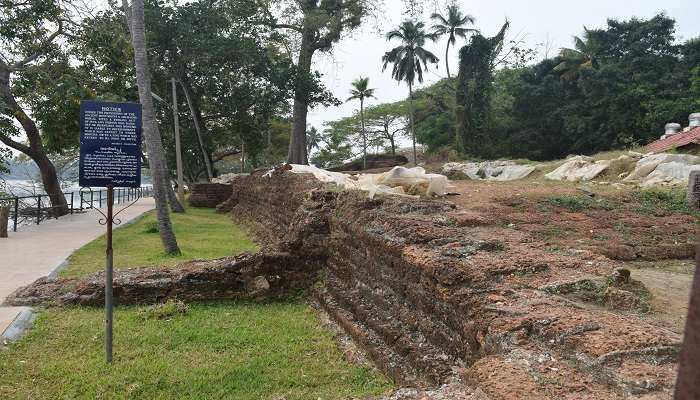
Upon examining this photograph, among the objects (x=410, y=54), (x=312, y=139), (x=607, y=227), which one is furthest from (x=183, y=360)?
(x=312, y=139)

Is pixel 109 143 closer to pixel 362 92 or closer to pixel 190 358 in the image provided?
pixel 190 358

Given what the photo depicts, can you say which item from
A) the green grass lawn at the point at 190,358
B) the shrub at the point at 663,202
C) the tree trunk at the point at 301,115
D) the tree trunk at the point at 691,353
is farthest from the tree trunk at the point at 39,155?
the tree trunk at the point at 691,353

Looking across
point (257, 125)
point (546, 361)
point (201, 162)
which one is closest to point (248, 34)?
point (257, 125)

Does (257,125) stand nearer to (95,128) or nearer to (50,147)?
(50,147)

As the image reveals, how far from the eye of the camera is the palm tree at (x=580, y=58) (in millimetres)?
29500

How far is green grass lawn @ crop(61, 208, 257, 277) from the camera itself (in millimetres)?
8770

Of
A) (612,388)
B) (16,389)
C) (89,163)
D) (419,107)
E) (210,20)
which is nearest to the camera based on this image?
(612,388)

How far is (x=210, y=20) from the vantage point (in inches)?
825

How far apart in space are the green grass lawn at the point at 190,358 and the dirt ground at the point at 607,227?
6.34 ft

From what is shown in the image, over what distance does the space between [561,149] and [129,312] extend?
96.2ft

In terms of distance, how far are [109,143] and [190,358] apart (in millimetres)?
1962

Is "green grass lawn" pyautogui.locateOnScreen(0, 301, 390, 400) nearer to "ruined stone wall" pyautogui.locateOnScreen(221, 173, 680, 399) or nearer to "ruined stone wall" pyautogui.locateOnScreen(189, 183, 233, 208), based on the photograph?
"ruined stone wall" pyautogui.locateOnScreen(221, 173, 680, 399)

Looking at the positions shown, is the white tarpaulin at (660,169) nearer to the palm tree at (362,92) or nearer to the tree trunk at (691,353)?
the tree trunk at (691,353)

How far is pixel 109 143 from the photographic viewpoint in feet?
15.2
